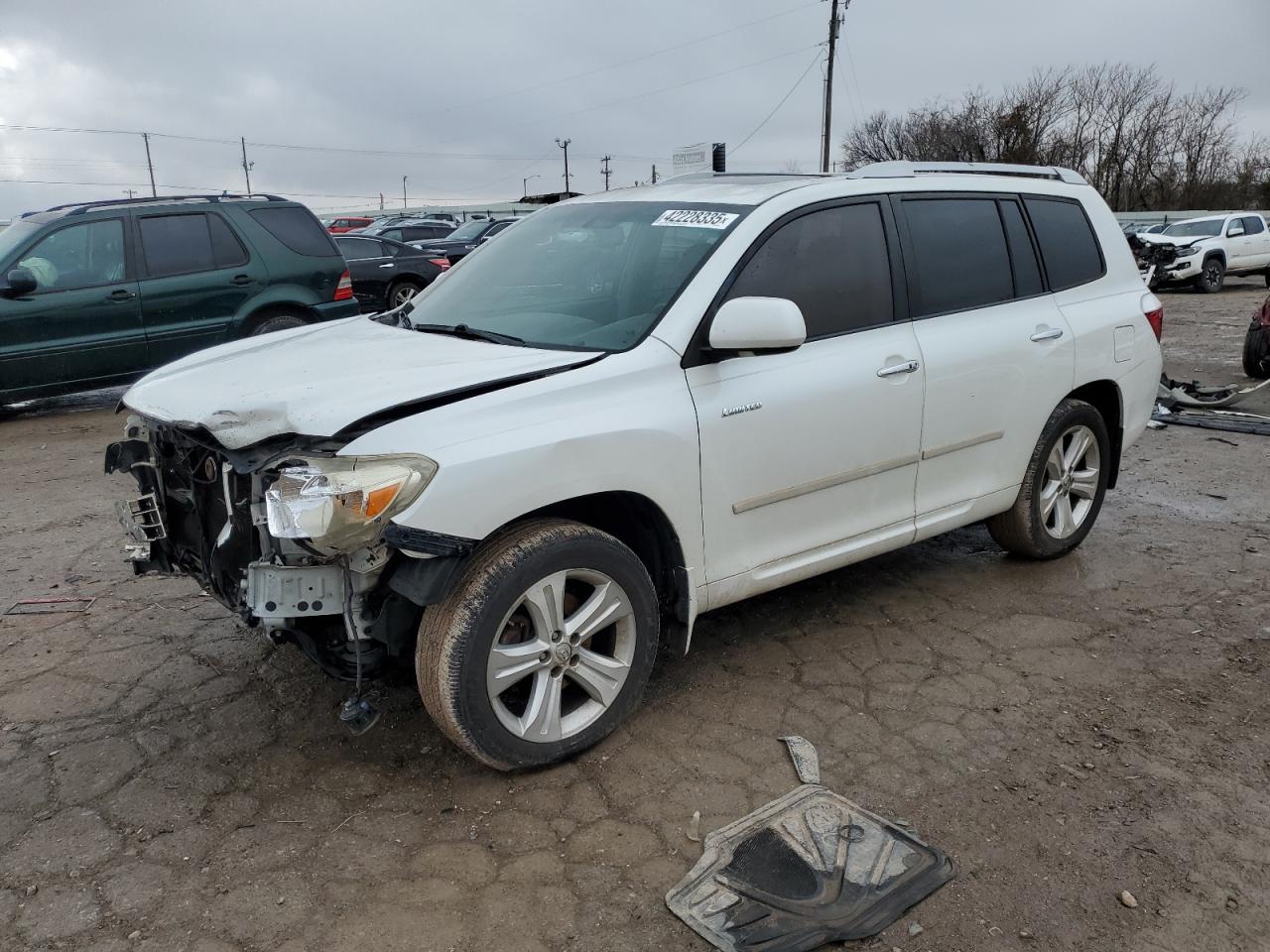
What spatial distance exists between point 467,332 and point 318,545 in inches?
47.3

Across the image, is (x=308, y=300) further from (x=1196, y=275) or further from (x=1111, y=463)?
(x=1196, y=275)

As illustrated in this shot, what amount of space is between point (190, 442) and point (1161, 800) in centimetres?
316

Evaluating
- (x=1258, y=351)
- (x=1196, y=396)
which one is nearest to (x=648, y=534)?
(x=1196, y=396)

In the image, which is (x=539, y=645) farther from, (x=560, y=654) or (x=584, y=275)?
(x=584, y=275)

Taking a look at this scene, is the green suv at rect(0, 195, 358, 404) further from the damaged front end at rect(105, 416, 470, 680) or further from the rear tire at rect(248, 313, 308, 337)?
the damaged front end at rect(105, 416, 470, 680)

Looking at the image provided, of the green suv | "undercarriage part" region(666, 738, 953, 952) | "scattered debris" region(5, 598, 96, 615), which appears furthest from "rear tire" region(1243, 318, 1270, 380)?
"scattered debris" region(5, 598, 96, 615)

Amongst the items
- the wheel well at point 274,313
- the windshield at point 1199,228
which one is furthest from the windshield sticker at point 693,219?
the windshield at point 1199,228

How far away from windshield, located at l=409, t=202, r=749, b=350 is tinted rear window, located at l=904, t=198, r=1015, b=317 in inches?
35.3

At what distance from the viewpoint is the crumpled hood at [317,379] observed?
273 centimetres

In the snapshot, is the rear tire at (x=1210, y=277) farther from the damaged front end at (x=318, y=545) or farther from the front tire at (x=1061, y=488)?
the damaged front end at (x=318, y=545)

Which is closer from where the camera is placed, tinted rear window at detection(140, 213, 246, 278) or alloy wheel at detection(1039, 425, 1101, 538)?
alloy wheel at detection(1039, 425, 1101, 538)

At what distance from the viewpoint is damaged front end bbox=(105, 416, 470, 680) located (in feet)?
8.47

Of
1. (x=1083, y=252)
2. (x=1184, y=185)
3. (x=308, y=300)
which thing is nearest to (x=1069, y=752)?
(x=1083, y=252)

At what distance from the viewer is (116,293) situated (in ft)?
27.0
